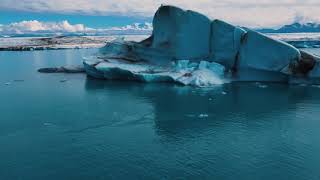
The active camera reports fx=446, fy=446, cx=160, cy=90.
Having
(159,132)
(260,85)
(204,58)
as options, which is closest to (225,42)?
(204,58)

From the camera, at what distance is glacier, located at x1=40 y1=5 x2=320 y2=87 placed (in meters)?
23.8

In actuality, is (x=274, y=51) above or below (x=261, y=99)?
above

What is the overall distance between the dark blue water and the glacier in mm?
1115

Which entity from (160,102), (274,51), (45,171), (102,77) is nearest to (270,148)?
(45,171)

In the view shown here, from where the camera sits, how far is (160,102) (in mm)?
20141

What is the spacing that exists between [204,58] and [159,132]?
1147cm

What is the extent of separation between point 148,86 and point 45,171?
13.7m

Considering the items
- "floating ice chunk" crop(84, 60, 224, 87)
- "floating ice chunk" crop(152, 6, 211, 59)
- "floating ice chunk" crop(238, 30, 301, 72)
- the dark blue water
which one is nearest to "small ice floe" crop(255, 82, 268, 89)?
the dark blue water

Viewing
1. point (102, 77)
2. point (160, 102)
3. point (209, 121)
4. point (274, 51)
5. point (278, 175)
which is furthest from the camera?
point (102, 77)

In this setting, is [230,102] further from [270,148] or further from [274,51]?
[270,148]

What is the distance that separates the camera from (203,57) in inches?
1010

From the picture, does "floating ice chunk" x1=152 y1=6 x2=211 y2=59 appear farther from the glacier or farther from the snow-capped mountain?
the snow-capped mountain

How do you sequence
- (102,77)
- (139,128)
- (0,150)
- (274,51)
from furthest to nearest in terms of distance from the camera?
(102,77) < (274,51) < (139,128) < (0,150)

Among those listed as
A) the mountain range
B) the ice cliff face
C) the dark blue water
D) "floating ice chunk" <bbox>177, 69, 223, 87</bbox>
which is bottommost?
the dark blue water
